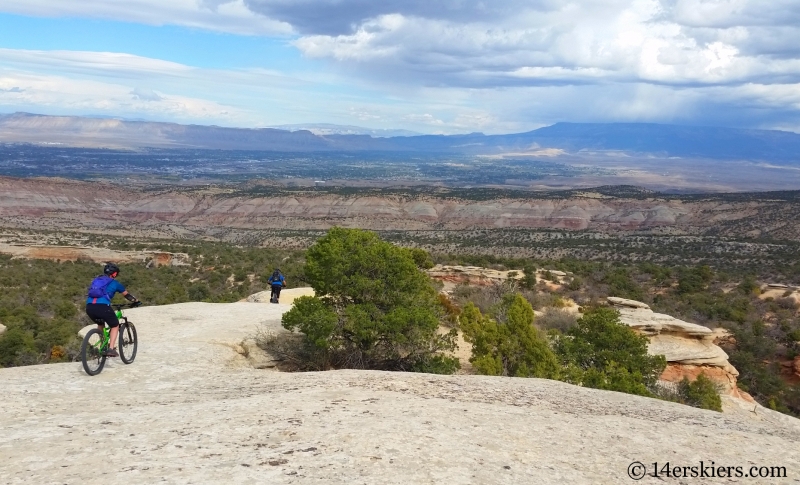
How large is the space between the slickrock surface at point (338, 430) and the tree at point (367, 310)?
2510mm

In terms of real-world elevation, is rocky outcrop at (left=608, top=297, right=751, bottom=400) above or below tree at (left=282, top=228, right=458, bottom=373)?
below

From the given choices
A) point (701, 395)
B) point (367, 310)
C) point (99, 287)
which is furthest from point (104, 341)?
point (701, 395)

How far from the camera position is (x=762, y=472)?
7.13 m

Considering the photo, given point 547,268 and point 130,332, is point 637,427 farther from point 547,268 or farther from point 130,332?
point 547,268

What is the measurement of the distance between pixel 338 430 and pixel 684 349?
16181 millimetres

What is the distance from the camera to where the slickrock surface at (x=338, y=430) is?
6402 millimetres

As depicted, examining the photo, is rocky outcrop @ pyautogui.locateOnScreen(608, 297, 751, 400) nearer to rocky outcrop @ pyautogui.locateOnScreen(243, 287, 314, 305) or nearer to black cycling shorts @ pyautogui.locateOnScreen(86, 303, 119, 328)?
rocky outcrop @ pyautogui.locateOnScreen(243, 287, 314, 305)

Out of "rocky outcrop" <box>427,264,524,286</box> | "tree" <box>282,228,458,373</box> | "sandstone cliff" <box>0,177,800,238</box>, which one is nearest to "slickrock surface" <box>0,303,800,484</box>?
"tree" <box>282,228,458,373</box>

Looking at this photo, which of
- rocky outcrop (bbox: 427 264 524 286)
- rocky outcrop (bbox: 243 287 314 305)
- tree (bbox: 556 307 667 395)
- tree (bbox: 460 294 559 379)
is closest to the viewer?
tree (bbox: 460 294 559 379)

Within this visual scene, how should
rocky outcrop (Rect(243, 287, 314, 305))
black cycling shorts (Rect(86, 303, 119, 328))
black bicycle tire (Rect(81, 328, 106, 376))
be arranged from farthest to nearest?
rocky outcrop (Rect(243, 287, 314, 305)) → black cycling shorts (Rect(86, 303, 119, 328)) → black bicycle tire (Rect(81, 328, 106, 376))

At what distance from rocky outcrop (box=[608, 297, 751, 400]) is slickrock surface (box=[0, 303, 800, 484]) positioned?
10.2 metres

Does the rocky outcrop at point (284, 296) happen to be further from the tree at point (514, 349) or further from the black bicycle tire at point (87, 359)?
the black bicycle tire at point (87, 359)

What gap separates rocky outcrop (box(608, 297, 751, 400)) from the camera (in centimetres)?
1955

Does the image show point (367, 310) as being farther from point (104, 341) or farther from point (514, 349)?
point (104, 341)
